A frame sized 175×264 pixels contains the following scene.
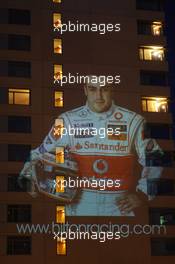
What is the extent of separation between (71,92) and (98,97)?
10.1ft

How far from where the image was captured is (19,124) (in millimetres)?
73125

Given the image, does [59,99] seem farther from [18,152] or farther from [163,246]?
[163,246]

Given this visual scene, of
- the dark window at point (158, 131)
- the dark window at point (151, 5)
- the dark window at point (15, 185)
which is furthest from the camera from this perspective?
the dark window at point (151, 5)

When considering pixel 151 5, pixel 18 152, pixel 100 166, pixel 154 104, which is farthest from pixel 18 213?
pixel 151 5

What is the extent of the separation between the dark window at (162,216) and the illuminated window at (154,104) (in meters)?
11.4

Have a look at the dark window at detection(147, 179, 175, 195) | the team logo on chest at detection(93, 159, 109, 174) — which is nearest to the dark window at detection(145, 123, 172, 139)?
the dark window at detection(147, 179, 175, 195)

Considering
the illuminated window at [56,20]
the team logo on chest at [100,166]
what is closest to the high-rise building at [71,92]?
the illuminated window at [56,20]

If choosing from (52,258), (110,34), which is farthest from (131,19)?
(52,258)

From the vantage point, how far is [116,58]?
77.1 meters

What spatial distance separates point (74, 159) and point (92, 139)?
301 centimetres

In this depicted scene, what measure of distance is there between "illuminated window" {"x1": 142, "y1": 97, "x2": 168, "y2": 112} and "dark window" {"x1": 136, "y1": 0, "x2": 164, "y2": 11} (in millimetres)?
11296

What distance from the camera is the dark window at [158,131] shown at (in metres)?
76.1
